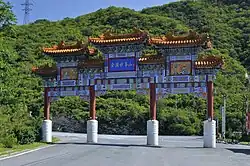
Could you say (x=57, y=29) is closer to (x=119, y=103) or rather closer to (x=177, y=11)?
(x=177, y=11)

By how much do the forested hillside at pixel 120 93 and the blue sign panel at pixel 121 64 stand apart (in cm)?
586

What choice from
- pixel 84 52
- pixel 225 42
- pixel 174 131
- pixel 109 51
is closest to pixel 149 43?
pixel 109 51

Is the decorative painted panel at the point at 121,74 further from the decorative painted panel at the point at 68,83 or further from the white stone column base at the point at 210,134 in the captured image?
the white stone column base at the point at 210,134

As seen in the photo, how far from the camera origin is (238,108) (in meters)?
47.9

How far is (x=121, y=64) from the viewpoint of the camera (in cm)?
2778

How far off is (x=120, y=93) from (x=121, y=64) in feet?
97.5

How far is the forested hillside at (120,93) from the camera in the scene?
26.6 meters

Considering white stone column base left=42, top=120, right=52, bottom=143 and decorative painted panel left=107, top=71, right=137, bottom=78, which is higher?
decorative painted panel left=107, top=71, right=137, bottom=78

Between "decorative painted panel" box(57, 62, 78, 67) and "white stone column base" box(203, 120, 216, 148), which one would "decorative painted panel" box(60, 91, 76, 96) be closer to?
"decorative painted panel" box(57, 62, 78, 67)

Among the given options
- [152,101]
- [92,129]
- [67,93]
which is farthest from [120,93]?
[152,101]

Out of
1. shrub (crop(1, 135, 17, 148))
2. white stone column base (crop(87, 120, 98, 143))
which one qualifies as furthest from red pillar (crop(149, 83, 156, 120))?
shrub (crop(1, 135, 17, 148))

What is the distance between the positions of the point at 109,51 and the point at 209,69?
20.8 feet

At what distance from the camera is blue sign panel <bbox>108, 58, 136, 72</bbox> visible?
90.1 feet

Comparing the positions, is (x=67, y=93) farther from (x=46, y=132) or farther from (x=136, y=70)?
(x=136, y=70)
